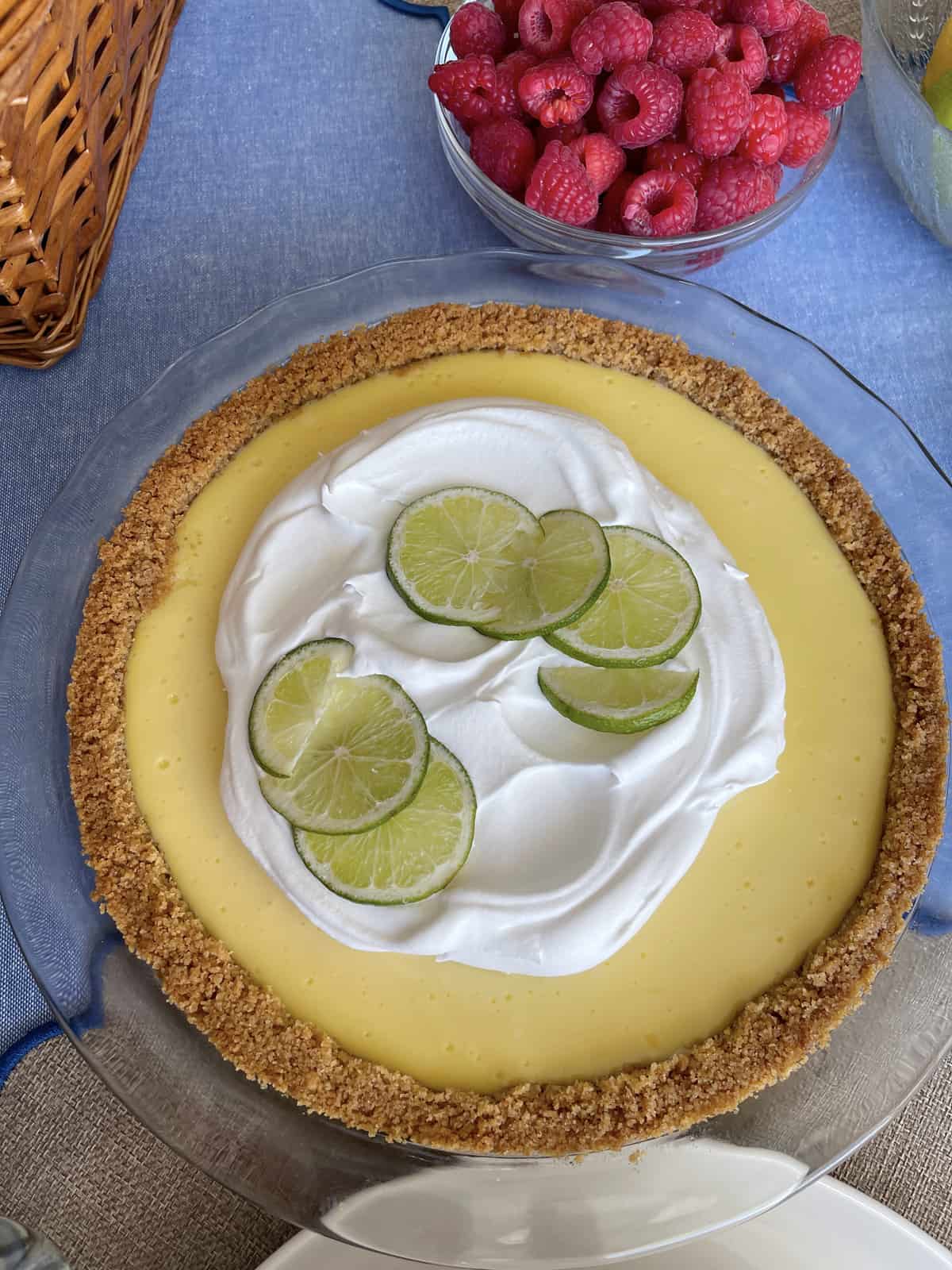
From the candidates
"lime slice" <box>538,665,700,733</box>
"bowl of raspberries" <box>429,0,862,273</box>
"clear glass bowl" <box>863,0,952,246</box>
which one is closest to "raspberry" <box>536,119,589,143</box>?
"bowl of raspberries" <box>429,0,862,273</box>

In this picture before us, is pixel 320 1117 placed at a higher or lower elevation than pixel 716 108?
lower

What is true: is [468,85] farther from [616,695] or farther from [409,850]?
[409,850]

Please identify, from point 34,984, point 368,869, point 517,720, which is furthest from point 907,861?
point 34,984

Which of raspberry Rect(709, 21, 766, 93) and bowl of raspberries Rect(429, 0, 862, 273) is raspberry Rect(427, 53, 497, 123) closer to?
bowl of raspberries Rect(429, 0, 862, 273)

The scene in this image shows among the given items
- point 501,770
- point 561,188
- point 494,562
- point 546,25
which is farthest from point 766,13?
point 501,770

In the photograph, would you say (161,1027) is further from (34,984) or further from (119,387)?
(119,387)

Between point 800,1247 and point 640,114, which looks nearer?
point 800,1247

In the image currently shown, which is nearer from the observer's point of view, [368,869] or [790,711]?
[368,869]
